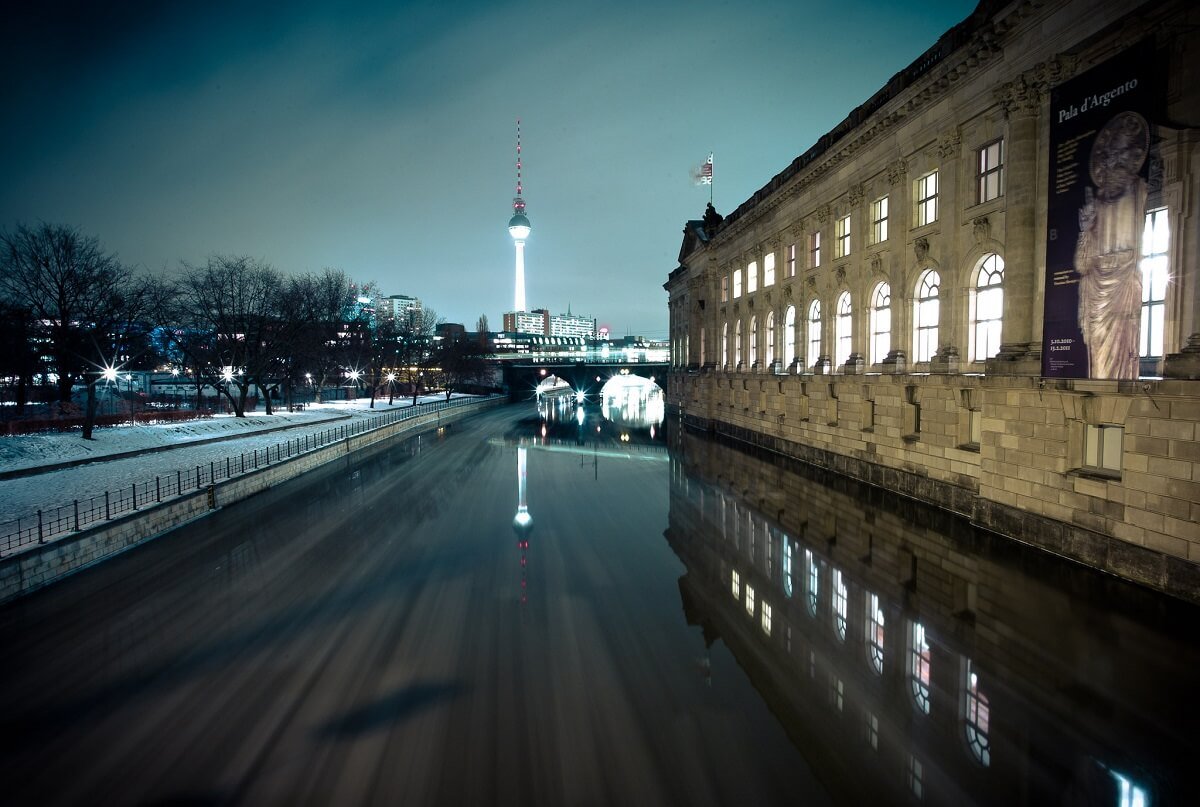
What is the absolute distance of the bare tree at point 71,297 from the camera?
3312cm

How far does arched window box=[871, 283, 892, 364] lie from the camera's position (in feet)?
81.9

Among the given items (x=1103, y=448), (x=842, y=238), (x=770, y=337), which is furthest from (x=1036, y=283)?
(x=770, y=337)

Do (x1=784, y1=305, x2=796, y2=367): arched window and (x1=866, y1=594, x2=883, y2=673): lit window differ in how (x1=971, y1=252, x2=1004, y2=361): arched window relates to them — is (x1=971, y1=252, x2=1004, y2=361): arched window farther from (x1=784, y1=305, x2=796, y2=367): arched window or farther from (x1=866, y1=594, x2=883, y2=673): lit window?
(x1=784, y1=305, x2=796, y2=367): arched window

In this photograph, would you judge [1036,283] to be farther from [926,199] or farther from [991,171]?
[926,199]

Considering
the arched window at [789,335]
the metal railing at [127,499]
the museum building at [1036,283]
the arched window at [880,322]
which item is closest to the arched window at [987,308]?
the museum building at [1036,283]

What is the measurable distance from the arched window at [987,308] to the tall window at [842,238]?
9.68m

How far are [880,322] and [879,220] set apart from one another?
447cm

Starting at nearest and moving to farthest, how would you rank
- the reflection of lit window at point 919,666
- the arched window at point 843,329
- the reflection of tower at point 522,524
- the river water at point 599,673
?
the river water at point 599,673 < the reflection of lit window at point 919,666 < the reflection of tower at point 522,524 < the arched window at point 843,329

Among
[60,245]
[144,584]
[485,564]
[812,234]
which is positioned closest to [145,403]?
[60,245]

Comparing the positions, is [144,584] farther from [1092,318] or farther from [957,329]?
[957,329]

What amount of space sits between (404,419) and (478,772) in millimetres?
48530

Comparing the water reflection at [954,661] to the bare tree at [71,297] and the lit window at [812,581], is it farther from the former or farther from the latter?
the bare tree at [71,297]

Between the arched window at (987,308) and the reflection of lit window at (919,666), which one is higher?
the arched window at (987,308)

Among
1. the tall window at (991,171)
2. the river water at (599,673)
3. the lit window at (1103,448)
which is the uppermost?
the tall window at (991,171)
